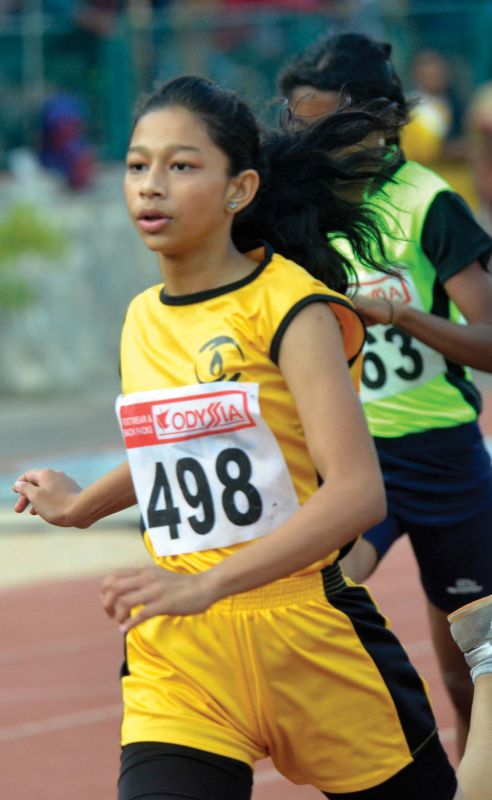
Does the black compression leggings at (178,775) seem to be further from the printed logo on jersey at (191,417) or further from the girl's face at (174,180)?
the girl's face at (174,180)

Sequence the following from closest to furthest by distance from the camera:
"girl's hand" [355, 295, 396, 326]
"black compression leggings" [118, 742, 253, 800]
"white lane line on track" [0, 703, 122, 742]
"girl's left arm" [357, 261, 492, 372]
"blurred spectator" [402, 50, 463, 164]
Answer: "black compression leggings" [118, 742, 253, 800]
"girl's hand" [355, 295, 396, 326]
"girl's left arm" [357, 261, 492, 372]
"white lane line on track" [0, 703, 122, 742]
"blurred spectator" [402, 50, 463, 164]

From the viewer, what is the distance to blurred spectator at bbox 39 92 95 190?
1419cm

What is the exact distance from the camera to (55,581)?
791 centimetres

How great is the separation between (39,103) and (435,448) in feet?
35.1

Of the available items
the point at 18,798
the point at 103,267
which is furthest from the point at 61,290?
the point at 18,798

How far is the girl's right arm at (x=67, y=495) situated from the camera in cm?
321

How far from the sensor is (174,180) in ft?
9.50

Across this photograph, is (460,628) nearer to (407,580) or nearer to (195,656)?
(195,656)

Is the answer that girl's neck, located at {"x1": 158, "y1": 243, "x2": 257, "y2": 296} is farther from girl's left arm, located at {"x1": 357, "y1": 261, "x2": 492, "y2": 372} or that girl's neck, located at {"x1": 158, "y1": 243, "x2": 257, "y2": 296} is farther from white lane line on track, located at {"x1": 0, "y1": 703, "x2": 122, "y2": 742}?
white lane line on track, located at {"x1": 0, "y1": 703, "x2": 122, "y2": 742}

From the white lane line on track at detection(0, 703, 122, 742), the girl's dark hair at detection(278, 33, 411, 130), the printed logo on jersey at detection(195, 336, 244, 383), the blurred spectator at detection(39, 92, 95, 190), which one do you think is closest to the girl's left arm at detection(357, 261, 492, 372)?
the girl's dark hair at detection(278, 33, 411, 130)

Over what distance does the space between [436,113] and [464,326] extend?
38.4ft

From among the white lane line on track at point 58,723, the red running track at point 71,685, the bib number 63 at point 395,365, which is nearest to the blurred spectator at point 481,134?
the red running track at point 71,685

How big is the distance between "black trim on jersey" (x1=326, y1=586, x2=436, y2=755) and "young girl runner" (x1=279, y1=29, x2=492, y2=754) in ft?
3.01

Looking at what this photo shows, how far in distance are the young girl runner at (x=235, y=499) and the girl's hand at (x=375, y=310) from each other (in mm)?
460
